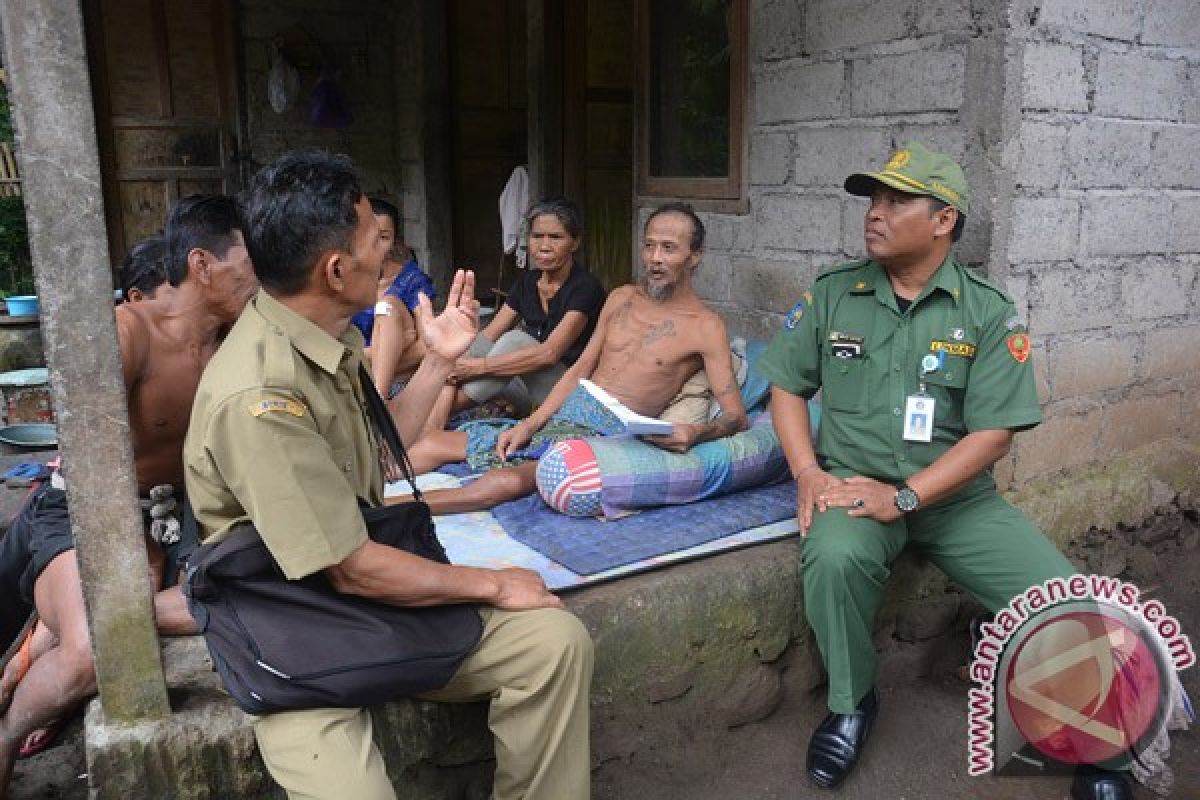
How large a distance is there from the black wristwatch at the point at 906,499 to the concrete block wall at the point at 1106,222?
1025 mm

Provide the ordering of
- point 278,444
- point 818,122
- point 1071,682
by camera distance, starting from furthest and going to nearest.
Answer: point 818,122
point 1071,682
point 278,444

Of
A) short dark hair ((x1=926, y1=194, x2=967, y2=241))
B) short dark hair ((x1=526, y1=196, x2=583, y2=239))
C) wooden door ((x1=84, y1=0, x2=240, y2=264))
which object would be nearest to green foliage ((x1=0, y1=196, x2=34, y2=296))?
wooden door ((x1=84, y1=0, x2=240, y2=264))

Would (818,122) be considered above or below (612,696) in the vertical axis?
above

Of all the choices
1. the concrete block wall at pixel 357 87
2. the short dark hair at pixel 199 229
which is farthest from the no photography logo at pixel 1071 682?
the concrete block wall at pixel 357 87

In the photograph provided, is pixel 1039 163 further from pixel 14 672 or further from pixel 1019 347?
pixel 14 672

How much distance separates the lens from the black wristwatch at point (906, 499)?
287 cm

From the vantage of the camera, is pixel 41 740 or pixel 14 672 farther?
pixel 41 740

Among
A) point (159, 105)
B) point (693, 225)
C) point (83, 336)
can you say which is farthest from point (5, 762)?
point (159, 105)

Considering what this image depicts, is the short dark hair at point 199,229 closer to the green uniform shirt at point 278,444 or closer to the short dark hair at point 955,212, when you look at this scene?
the green uniform shirt at point 278,444

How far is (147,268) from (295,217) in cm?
124

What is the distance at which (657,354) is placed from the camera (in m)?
3.88

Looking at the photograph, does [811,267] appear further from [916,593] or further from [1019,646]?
[1019,646]

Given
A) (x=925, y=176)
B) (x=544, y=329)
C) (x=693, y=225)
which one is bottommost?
(x=544, y=329)

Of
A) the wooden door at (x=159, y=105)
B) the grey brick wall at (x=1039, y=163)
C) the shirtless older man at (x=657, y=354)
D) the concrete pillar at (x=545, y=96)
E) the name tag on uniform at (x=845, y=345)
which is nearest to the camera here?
the name tag on uniform at (x=845, y=345)
